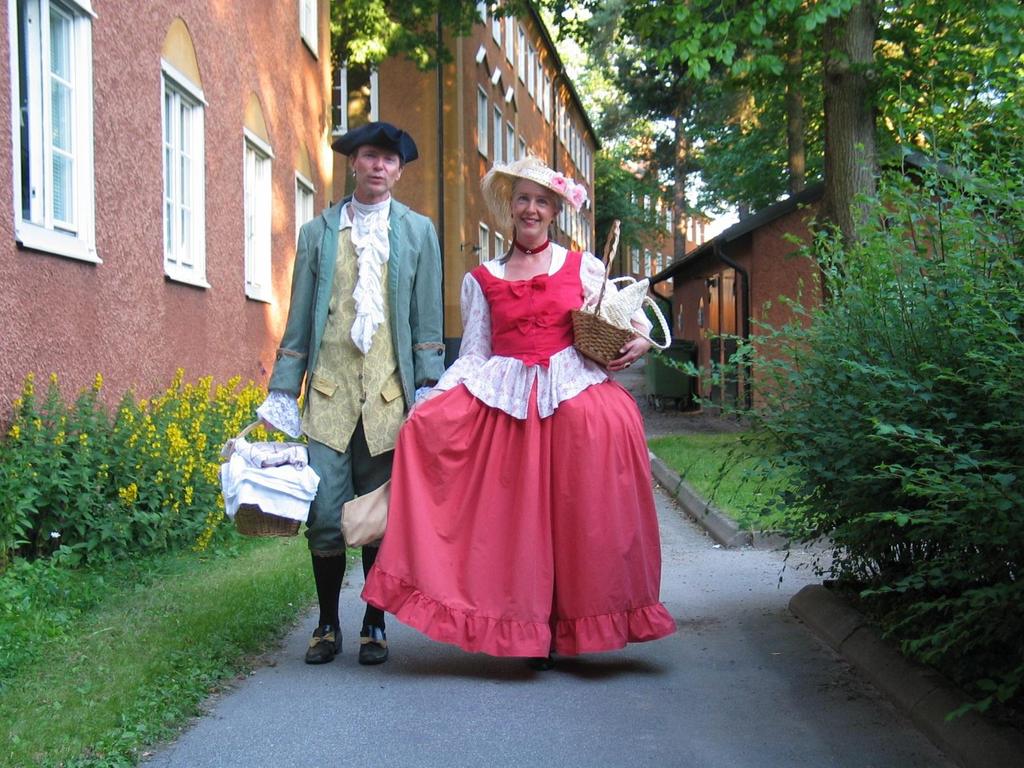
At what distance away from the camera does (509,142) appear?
1519 inches

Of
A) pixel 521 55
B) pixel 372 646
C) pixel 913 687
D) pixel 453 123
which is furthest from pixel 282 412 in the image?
pixel 521 55

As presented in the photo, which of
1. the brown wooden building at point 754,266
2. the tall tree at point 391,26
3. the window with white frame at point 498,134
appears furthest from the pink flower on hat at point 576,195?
the window with white frame at point 498,134

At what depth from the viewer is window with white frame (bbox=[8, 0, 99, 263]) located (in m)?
7.23

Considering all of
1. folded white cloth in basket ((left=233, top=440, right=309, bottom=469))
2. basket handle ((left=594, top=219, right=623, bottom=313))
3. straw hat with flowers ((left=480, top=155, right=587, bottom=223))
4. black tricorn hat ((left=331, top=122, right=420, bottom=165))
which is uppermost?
black tricorn hat ((left=331, top=122, right=420, bottom=165))

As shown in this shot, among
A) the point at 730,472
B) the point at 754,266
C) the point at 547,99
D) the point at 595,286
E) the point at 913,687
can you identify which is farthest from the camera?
the point at 547,99

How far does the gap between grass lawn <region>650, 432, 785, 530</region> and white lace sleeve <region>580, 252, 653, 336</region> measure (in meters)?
0.72

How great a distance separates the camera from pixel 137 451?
740cm

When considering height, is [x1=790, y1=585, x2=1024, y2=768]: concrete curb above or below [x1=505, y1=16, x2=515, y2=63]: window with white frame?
below

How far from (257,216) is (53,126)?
18.5ft

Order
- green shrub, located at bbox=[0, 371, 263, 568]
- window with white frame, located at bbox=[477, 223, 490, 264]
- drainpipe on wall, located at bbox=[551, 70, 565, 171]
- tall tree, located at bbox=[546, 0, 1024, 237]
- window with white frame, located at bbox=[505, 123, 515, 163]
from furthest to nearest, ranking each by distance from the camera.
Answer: drainpipe on wall, located at bbox=[551, 70, 565, 171]
window with white frame, located at bbox=[505, 123, 515, 163]
window with white frame, located at bbox=[477, 223, 490, 264]
tall tree, located at bbox=[546, 0, 1024, 237]
green shrub, located at bbox=[0, 371, 263, 568]

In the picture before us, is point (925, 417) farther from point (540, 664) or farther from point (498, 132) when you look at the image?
point (498, 132)

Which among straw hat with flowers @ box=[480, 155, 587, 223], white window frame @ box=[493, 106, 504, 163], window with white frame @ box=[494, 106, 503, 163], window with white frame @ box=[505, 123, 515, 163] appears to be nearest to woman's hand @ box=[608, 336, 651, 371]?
straw hat with flowers @ box=[480, 155, 587, 223]

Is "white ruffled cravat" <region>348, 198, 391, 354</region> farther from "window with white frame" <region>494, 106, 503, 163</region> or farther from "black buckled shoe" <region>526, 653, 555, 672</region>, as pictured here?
"window with white frame" <region>494, 106, 503, 163</region>

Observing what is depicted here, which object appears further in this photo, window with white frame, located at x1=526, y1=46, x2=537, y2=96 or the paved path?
window with white frame, located at x1=526, y1=46, x2=537, y2=96
